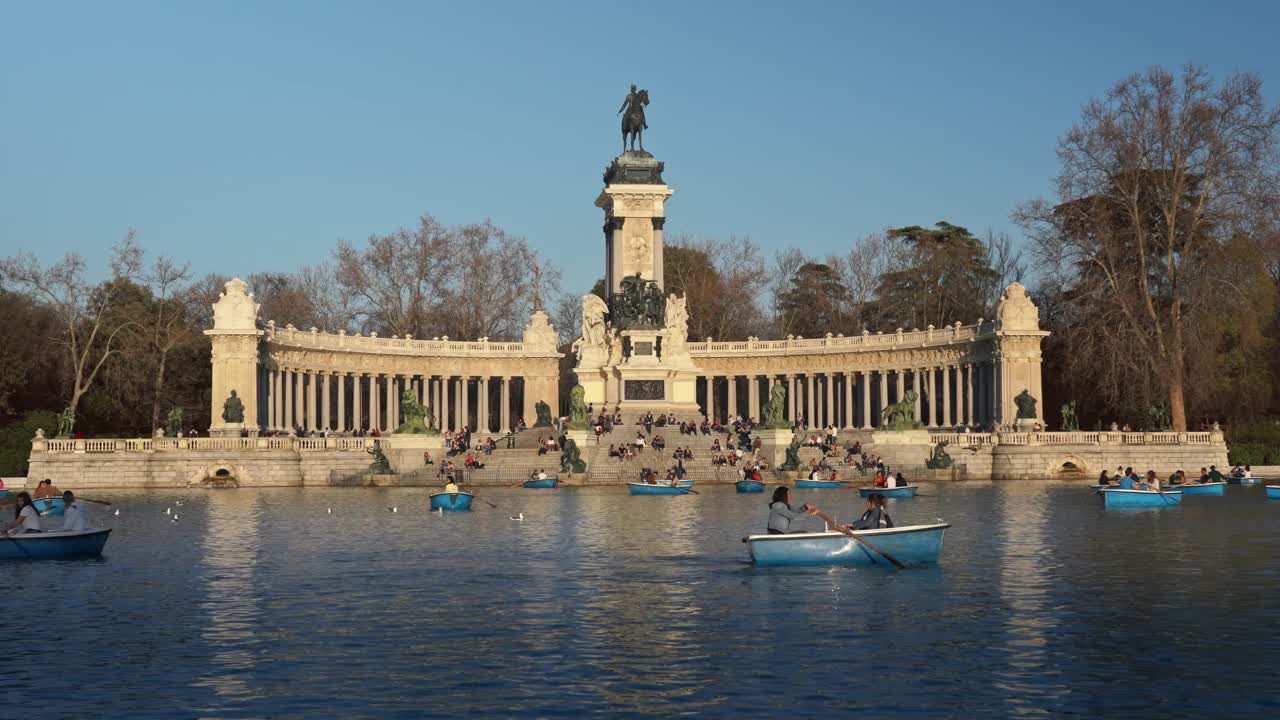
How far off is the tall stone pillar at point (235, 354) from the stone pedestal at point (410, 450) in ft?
44.6

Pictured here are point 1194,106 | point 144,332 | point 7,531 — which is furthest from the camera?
point 144,332

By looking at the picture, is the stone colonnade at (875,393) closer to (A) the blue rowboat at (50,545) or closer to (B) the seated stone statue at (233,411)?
(B) the seated stone statue at (233,411)

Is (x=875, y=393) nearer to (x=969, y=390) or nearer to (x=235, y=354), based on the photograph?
(x=969, y=390)

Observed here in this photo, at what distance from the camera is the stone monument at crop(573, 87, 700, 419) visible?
83.4 meters

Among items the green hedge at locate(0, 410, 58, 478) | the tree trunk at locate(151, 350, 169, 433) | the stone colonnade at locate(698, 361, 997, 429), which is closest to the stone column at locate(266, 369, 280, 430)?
the tree trunk at locate(151, 350, 169, 433)

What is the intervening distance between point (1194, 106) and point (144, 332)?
181ft

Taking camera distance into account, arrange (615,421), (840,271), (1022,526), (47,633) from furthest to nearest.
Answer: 1. (840,271)
2. (615,421)
3. (1022,526)
4. (47,633)

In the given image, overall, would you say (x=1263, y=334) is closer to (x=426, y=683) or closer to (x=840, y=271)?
(x=840, y=271)

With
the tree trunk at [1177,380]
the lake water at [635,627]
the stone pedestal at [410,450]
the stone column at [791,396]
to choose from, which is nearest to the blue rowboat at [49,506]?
the lake water at [635,627]

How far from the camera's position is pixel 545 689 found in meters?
17.4

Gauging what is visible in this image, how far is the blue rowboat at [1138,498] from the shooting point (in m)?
46.7

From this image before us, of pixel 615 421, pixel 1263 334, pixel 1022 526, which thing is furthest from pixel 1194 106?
pixel 1022 526

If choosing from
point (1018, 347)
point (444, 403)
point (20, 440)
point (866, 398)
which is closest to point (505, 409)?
point (444, 403)

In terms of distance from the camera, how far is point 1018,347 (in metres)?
82.2
